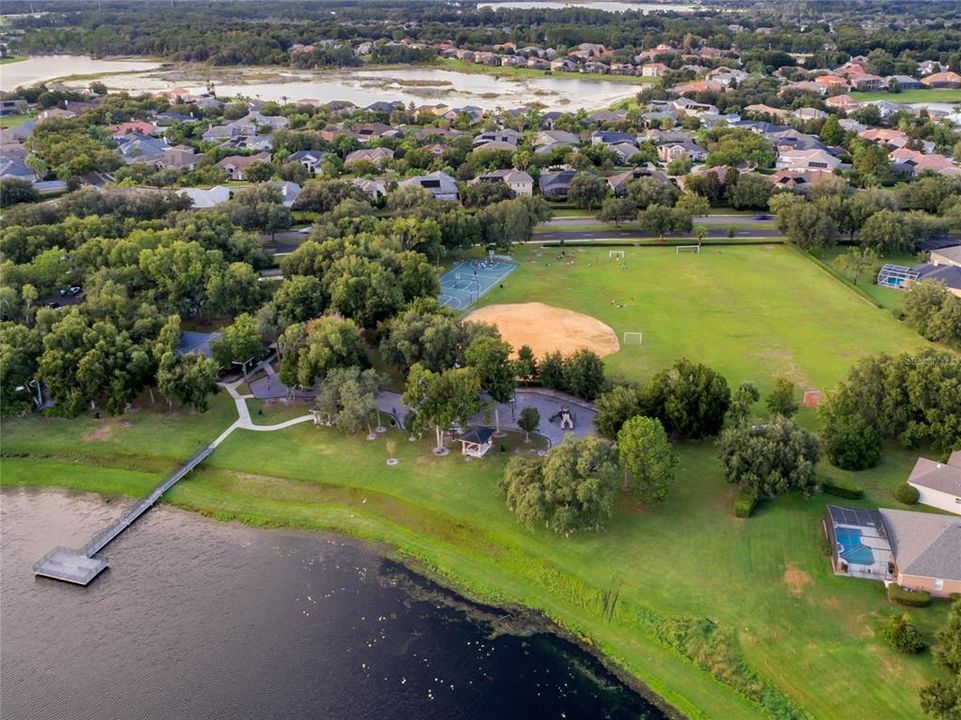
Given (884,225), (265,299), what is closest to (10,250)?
(265,299)

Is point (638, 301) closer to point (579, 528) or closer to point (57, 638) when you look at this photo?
point (579, 528)

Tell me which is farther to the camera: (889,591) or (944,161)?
(944,161)

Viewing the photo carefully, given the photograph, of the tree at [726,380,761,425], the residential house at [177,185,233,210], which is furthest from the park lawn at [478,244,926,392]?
the residential house at [177,185,233,210]

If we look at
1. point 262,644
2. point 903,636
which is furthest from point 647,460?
point 262,644

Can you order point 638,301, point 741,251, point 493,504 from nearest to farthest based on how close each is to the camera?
point 493,504, point 638,301, point 741,251

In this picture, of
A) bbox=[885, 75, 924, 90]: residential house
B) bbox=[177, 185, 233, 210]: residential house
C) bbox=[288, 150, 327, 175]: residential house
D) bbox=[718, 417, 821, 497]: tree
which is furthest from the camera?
bbox=[885, 75, 924, 90]: residential house

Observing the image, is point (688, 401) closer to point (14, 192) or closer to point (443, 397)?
point (443, 397)

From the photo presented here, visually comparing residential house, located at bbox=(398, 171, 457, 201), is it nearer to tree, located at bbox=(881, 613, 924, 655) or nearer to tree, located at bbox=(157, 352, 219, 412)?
tree, located at bbox=(157, 352, 219, 412)
